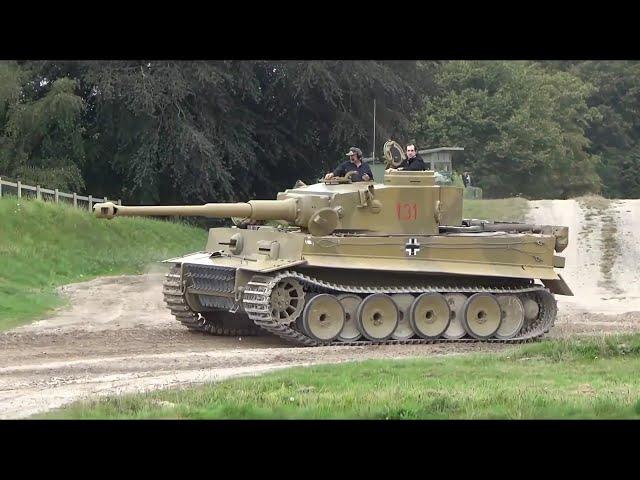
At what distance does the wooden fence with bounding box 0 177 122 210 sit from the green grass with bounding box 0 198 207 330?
923 millimetres

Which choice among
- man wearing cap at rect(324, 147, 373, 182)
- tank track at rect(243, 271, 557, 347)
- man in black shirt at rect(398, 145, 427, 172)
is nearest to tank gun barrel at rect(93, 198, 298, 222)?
tank track at rect(243, 271, 557, 347)

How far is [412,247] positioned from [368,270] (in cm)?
81

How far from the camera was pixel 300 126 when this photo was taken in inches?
1583

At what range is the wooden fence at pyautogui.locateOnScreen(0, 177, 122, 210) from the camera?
31.1m

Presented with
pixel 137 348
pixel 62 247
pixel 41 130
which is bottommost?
pixel 137 348

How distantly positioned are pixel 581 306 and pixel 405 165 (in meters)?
7.63

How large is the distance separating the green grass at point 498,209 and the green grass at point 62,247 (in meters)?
8.40

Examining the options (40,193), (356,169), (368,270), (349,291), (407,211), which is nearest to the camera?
(349,291)

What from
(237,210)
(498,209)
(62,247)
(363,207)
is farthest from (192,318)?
(498,209)

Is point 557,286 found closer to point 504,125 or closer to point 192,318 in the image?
point 192,318

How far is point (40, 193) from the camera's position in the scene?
3203cm

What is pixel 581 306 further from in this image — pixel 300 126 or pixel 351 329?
pixel 300 126

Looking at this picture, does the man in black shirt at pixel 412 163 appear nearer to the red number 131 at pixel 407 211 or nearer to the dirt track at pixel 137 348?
the red number 131 at pixel 407 211
